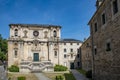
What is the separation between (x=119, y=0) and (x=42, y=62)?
30063 millimetres

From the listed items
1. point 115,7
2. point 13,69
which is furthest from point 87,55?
point 115,7

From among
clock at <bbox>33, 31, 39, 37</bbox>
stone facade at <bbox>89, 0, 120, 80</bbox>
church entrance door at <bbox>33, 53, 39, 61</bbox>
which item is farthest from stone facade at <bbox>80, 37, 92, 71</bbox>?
clock at <bbox>33, 31, 39, 37</bbox>

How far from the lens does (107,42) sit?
60.5 feet

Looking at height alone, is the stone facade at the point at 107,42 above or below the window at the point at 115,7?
below

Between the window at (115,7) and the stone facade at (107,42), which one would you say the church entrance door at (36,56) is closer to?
the stone facade at (107,42)

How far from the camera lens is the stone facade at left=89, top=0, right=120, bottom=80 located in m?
15.8

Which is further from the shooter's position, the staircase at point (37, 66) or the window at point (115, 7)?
the staircase at point (37, 66)

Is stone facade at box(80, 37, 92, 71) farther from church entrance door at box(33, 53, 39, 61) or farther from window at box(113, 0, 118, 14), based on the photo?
window at box(113, 0, 118, 14)

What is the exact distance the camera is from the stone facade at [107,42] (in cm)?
1578

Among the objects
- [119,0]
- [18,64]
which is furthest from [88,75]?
[18,64]

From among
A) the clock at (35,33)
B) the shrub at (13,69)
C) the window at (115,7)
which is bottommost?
the shrub at (13,69)

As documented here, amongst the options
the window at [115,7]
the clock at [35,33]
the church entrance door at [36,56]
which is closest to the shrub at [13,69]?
the church entrance door at [36,56]

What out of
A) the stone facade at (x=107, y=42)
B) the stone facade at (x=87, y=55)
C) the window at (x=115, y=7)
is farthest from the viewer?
the stone facade at (x=87, y=55)

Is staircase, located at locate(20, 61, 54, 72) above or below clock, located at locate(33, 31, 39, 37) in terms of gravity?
below
